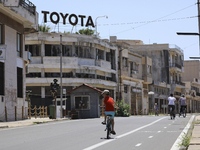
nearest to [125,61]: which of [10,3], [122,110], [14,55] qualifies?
[122,110]

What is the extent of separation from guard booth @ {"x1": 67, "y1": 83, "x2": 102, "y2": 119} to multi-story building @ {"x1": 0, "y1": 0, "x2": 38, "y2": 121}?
5534 mm

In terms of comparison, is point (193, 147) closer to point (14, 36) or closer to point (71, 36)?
point (14, 36)

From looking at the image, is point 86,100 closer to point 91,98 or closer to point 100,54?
point 91,98

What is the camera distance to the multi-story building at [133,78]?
67000 mm

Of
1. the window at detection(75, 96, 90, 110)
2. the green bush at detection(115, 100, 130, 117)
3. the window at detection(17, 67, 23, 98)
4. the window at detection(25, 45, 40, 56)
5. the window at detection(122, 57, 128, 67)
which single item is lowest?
the green bush at detection(115, 100, 130, 117)

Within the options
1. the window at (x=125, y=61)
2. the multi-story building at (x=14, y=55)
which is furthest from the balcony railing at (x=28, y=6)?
the window at (x=125, y=61)

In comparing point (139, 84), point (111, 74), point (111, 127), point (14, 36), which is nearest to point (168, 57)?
point (139, 84)

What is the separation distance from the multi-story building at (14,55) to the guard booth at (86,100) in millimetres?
5534

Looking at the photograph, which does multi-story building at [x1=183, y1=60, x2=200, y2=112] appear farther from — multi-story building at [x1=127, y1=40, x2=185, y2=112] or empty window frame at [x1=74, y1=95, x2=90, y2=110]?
empty window frame at [x1=74, y1=95, x2=90, y2=110]

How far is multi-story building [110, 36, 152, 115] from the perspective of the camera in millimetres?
67000

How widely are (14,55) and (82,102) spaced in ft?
31.8

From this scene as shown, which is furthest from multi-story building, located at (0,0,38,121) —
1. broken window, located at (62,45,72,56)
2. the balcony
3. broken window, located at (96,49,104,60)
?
the balcony

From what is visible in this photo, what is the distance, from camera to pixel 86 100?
42.1 m

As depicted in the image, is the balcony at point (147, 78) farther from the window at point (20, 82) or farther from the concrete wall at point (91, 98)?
the window at point (20, 82)
